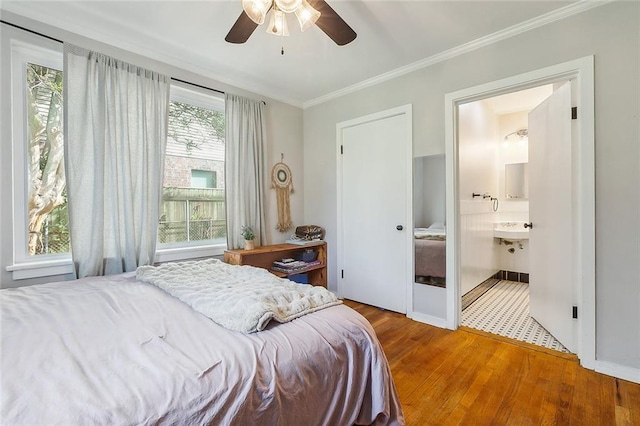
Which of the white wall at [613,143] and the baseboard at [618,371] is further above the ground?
the white wall at [613,143]

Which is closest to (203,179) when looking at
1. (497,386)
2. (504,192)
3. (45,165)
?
(45,165)

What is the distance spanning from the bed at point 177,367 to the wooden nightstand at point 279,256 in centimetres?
132

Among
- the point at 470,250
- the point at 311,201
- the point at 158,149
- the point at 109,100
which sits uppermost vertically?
the point at 109,100

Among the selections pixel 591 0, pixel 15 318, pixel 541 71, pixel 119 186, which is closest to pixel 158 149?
pixel 119 186

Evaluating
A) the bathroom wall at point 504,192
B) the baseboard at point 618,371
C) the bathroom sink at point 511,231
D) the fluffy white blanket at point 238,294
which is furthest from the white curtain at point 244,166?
the bathroom wall at point 504,192

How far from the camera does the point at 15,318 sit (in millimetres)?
1215

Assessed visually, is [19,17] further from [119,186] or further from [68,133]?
[119,186]

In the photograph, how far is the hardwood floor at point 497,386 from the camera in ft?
5.01

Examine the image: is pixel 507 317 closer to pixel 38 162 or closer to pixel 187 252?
pixel 187 252

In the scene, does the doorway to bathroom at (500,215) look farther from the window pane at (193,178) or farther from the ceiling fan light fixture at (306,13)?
the window pane at (193,178)

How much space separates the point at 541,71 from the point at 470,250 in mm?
1956

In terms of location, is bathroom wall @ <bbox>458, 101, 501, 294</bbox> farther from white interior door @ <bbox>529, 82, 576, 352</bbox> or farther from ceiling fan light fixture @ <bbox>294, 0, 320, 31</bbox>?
ceiling fan light fixture @ <bbox>294, 0, 320, 31</bbox>

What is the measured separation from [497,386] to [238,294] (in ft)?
5.55

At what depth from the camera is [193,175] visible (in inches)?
112
